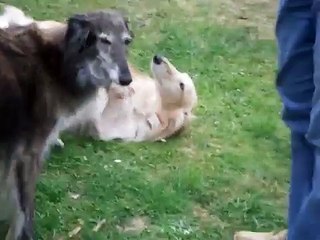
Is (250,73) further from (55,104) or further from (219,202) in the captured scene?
(55,104)

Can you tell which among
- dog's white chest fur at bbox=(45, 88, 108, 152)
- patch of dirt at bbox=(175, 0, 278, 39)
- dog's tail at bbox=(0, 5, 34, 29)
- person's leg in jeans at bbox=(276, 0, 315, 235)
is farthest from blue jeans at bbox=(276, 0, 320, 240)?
patch of dirt at bbox=(175, 0, 278, 39)

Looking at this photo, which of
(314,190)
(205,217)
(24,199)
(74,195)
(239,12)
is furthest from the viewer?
(239,12)

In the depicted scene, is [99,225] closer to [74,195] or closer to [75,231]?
[75,231]

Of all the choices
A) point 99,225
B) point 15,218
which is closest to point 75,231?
point 99,225

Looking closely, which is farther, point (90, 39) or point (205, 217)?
point (205, 217)

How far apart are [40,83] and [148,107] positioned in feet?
4.22

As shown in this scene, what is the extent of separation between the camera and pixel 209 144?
4.86m

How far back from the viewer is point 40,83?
150 inches

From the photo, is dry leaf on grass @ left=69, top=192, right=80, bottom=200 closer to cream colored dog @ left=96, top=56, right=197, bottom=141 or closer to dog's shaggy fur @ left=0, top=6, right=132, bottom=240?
dog's shaggy fur @ left=0, top=6, right=132, bottom=240

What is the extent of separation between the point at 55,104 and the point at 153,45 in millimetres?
2224

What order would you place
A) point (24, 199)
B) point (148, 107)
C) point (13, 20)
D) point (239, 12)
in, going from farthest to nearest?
point (239, 12), point (148, 107), point (13, 20), point (24, 199)

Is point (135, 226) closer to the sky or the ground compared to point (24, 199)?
closer to the ground

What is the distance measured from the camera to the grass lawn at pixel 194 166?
4.00 metres

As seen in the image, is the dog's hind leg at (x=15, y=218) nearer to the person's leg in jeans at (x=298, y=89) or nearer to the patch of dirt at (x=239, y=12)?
the person's leg in jeans at (x=298, y=89)
